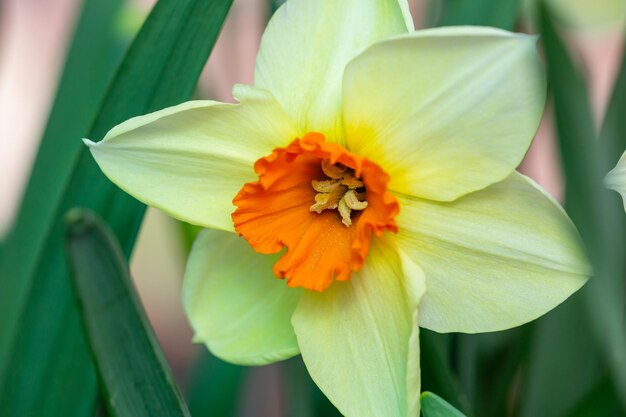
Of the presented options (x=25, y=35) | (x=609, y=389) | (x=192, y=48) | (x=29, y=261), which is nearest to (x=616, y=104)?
(x=609, y=389)

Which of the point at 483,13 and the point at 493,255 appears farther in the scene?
the point at 483,13

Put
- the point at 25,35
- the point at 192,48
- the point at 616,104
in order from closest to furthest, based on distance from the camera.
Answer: the point at 192,48, the point at 616,104, the point at 25,35

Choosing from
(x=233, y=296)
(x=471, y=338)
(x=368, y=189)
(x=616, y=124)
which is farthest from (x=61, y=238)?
(x=616, y=124)

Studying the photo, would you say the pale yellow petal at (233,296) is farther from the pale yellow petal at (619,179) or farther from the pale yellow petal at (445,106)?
the pale yellow petal at (619,179)

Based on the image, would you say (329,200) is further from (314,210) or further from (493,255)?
(493,255)

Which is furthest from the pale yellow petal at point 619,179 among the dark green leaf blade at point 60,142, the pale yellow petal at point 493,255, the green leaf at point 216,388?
the green leaf at point 216,388

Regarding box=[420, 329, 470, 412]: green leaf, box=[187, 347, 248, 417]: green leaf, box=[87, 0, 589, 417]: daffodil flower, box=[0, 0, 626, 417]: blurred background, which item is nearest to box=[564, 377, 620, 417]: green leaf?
box=[0, 0, 626, 417]: blurred background

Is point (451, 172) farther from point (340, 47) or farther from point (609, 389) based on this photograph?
point (609, 389)
